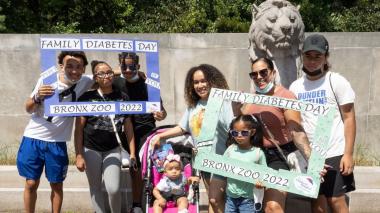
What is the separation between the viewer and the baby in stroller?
491cm

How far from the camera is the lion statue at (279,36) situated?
6.05 metres

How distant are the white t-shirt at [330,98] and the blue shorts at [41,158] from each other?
229 cm

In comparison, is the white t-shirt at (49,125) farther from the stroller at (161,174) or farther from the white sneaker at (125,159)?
the stroller at (161,174)

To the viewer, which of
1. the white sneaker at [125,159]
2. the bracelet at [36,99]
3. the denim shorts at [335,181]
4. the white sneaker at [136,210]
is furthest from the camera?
the white sneaker at [136,210]

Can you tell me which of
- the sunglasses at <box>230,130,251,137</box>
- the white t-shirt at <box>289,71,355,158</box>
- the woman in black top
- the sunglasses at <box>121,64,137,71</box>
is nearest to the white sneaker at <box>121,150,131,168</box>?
the woman in black top

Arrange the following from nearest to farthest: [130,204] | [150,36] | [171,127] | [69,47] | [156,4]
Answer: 1. [69,47]
2. [171,127]
3. [130,204]
4. [150,36]
5. [156,4]

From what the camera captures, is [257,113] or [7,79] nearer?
[257,113]

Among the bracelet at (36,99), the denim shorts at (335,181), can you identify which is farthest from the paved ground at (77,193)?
the denim shorts at (335,181)

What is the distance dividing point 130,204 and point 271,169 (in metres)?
2.24

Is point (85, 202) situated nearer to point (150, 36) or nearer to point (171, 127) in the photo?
point (171, 127)

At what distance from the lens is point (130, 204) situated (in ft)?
19.9

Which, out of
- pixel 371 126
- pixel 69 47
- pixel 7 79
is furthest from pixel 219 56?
pixel 69 47

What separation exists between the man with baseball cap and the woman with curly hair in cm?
69

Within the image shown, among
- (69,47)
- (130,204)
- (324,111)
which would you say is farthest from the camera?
(130,204)
